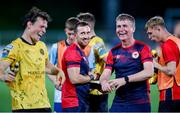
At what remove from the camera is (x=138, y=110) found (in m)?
8.41

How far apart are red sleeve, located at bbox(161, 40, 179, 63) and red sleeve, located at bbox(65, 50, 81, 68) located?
1.10 m

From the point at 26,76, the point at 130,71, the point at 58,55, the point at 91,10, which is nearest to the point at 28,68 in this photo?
the point at 26,76

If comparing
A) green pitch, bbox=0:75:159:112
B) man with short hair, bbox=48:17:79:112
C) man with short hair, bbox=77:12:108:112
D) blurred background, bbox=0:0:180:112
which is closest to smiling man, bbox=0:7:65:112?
man with short hair, bbox=77:12:108:112

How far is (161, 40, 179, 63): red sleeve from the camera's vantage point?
8.88 metres

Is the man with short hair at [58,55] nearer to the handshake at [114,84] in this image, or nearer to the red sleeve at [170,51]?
the red sleeve at [170,51]

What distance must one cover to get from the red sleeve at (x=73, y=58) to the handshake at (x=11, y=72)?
70cm

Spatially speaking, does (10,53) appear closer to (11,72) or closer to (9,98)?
(11,72)

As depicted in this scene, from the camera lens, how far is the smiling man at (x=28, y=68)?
844 cm

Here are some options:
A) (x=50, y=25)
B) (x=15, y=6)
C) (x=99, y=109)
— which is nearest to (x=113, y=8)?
(x=50, y=25)

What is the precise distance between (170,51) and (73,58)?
1241 millimetres

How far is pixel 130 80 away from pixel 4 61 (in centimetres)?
152

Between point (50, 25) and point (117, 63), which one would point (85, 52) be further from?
point (50, 25)

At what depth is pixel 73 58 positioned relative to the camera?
8773mm

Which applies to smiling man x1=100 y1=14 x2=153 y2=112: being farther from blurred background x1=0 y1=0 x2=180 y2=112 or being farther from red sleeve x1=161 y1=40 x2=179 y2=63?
blurred background x1=0 y1=0 x2=180 y2=112
